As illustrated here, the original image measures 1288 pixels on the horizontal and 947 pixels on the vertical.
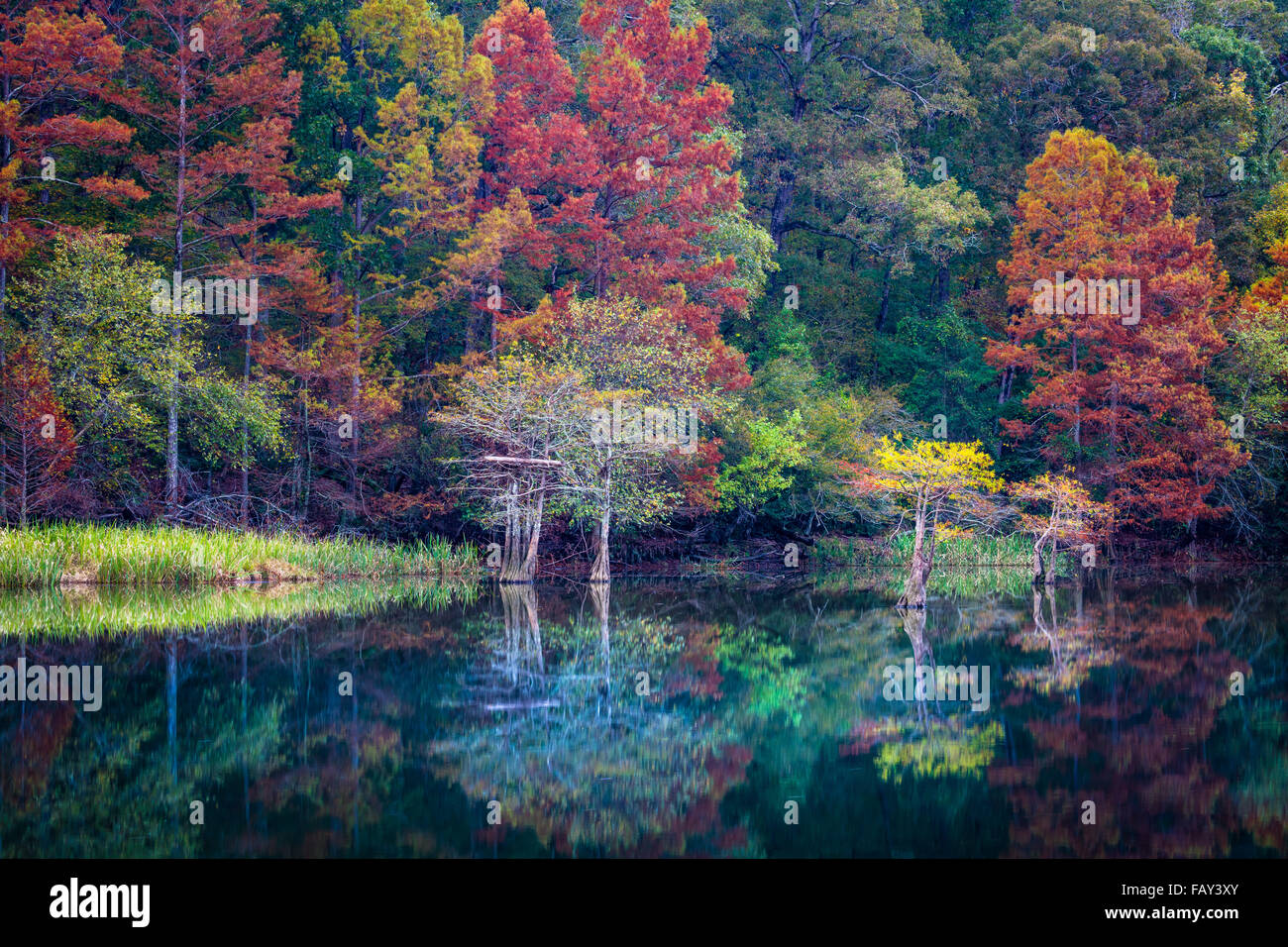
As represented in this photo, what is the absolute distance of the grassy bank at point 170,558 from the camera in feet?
63.0

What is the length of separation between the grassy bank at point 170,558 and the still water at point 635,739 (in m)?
3.15

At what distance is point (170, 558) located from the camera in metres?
20.3

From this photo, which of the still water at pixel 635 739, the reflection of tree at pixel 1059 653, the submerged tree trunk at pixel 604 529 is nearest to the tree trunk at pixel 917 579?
the reflection of tree at pixel 1059 653

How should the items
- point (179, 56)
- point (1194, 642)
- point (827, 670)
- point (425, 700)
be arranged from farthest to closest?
1. point (179, 56)
2. point (1194, 642)
3. point (827, 670)
4. point (425, 700)

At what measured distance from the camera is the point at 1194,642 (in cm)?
1445

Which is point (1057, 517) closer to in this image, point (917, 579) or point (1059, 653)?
point (917, 579)

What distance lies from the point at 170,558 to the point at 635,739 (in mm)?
14126

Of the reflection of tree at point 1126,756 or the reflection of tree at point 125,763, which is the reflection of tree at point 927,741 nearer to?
the reflection of tree at point 1126,756

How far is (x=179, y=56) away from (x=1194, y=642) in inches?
911

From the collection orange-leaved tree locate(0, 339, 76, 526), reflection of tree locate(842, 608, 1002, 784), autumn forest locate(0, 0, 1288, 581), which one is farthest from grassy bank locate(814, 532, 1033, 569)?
orange-leaved tree locate(0, 339, 76, 526)

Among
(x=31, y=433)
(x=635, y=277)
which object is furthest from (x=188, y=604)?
(x=635, y=277)

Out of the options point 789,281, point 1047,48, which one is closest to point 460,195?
point 789,281

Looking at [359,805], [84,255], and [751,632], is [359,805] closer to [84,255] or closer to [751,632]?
[751,632]

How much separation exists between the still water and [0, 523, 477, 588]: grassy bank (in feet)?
10.3
